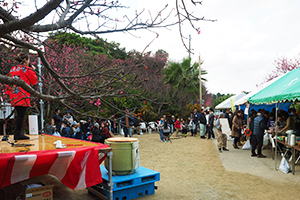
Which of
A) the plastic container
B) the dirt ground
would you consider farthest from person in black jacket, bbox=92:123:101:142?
the plastic container

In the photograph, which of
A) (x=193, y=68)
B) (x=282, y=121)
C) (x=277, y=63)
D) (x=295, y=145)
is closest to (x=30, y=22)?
(x=295, y=145)

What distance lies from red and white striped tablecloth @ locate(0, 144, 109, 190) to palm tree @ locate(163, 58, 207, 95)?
855 inches

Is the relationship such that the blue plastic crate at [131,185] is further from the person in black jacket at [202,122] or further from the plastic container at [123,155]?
the person in black jacket at [202,122]

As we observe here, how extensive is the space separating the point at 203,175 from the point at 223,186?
1.12 metres

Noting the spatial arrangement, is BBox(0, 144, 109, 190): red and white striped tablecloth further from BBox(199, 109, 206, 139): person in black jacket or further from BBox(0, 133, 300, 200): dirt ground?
BBox(199, 109, 206, 139): person in black jacket

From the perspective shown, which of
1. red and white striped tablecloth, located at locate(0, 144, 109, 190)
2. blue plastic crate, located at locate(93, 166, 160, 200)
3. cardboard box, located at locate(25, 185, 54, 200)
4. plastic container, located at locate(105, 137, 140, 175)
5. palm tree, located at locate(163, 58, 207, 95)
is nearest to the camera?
red and white striped tablecloth, located at locate(0, 144, 109, 190)

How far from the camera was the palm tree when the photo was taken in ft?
83.1

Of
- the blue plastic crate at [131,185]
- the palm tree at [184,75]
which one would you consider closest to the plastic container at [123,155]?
the blue plastic crate at [131,185]

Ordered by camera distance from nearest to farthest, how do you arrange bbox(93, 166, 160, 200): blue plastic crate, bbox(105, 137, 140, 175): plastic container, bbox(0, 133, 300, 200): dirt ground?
1. bbox(93, 166, 160, 200): blue plastic crate
2. bbox(105, 137, 140, 175): plastic container
3. bbox(0, 133, 300, 200): dirt ground

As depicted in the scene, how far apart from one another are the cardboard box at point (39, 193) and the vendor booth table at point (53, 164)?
675 mm

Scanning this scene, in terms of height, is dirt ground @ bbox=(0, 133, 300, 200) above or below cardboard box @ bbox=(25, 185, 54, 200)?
below

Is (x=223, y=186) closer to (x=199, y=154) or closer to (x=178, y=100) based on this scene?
(x=199, y=154)

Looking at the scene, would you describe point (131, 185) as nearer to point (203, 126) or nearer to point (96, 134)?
point (96, 134)

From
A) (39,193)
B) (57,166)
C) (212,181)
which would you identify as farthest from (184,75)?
(57,166)
